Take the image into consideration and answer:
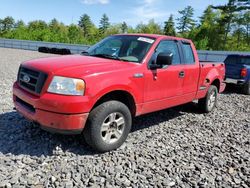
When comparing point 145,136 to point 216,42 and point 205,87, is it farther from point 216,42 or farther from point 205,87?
point 216,42

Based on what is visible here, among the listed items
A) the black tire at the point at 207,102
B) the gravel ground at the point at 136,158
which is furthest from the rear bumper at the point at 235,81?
the gravel ground at the point at 136,158

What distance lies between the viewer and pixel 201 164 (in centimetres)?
386

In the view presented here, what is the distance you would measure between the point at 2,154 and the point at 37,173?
0.79 m

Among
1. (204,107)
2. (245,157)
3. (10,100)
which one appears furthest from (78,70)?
(204,107)

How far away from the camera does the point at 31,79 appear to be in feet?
12.8

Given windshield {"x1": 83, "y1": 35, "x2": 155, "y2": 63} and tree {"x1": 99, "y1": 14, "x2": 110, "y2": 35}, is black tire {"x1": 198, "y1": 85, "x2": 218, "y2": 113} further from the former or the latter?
tree {"x1": 99, "y1": 14, "x2": 110, "y2": 35}

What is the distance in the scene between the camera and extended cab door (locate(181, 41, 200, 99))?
5.46 meters

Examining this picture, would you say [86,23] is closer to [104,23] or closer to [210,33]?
[104,23]

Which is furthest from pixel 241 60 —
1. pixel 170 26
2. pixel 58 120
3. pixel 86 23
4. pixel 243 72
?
pixel 86 23

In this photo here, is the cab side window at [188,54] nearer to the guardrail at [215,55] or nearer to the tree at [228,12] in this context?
the guardrail at [215,55]

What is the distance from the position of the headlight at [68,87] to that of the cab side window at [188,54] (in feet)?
9.19

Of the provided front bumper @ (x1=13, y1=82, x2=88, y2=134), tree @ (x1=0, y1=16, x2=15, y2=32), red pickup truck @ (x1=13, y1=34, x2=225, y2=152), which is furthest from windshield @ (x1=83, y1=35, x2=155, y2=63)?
tree @ (x1=0, y1=16, x2=15, y2=32)

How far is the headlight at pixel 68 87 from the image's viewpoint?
3.51 m

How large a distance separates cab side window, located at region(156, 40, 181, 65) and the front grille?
218cm
